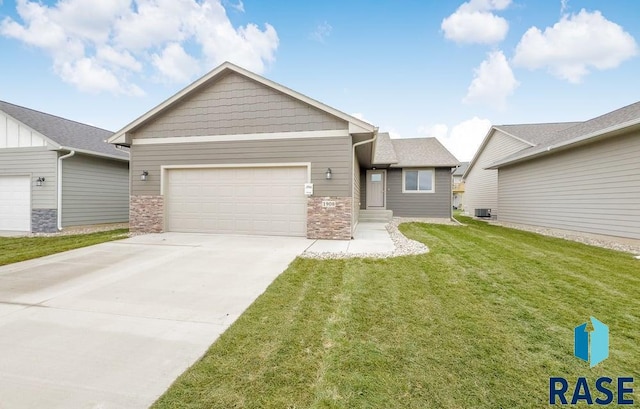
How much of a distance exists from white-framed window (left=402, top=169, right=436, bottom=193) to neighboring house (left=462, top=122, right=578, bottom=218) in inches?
141

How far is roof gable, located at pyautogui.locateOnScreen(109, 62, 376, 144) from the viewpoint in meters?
7.55

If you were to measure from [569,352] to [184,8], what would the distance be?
13.5 metres

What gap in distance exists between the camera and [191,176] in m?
8.90

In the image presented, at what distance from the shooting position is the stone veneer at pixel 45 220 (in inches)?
384

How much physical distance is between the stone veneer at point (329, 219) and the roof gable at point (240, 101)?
2.11m

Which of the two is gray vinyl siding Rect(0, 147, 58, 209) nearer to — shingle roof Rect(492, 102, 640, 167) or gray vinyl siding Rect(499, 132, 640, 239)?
shingle roof Rect(492, 102, 640, 167)

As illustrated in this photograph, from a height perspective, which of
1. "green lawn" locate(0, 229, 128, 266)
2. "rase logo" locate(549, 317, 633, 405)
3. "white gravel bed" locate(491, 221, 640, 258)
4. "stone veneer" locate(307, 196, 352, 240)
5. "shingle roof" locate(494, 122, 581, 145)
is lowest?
"rase logo" locate(549, 317, 633, 405)

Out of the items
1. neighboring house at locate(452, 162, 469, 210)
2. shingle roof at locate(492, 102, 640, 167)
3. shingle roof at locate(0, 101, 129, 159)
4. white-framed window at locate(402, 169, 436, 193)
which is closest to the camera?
shingle roof at locate(492, 102, 640, 167)

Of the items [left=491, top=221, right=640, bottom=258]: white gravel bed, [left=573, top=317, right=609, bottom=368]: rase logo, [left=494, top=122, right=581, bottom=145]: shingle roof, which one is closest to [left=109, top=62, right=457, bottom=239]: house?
[left=573, top=317, right=609, bottom=368]: rase logo

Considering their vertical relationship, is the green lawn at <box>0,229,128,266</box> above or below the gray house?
below

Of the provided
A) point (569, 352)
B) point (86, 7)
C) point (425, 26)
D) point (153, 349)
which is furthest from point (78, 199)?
point (425, 26)

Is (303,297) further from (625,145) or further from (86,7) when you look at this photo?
(86,7)

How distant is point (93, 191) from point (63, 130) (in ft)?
8.96

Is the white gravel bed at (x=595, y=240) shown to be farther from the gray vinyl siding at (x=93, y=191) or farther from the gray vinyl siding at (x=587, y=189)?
the gray vinyl siding at (x=93, y=191)
